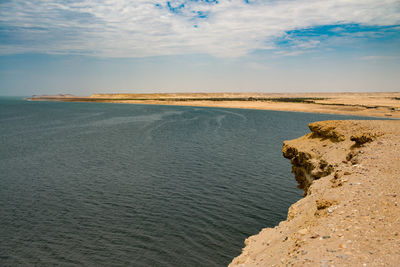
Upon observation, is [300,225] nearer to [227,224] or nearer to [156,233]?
[227,224]

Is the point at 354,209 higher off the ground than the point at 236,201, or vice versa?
the point at 354,209

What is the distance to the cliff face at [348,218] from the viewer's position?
23.6ft

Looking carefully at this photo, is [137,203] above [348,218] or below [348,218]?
below

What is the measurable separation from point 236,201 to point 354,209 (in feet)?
37.7

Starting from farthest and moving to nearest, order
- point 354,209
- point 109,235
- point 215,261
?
1. point 109,235
2. point 215,261
3. point 354,209

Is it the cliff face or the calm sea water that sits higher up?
the cliff face

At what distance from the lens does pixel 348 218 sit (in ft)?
28.5

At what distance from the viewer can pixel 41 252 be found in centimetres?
1402

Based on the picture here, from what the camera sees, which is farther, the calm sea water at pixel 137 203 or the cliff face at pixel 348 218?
the calm sea water at pixel 137 203

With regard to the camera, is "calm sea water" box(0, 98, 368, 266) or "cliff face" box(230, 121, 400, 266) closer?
"cliff face" box(230, 121, 400, 266)

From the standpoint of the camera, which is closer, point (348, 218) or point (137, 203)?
point (348, 218)

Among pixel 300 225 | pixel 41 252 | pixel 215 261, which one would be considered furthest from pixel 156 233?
pixel 300 225

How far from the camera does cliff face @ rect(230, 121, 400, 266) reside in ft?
23.6

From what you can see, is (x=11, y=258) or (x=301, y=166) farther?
(x=301, y=166)
